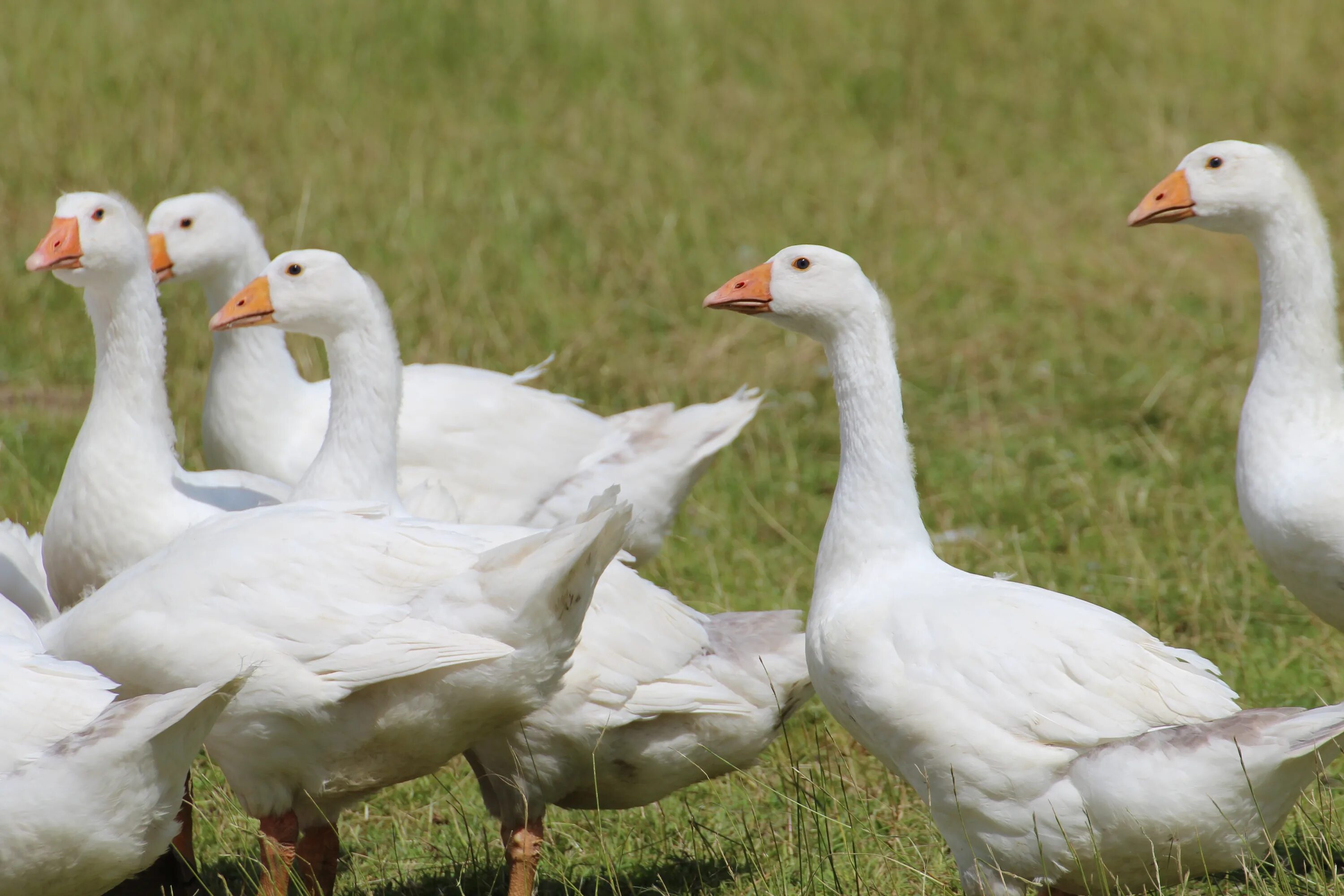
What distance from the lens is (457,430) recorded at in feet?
21.1

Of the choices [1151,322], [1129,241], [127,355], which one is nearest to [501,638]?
[127,355]

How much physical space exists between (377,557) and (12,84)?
322 inches

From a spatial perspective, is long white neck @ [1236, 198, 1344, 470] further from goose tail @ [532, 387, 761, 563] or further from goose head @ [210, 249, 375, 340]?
goose head @ [210, 249, 375, 340]

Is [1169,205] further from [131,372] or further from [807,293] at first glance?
[131,372]

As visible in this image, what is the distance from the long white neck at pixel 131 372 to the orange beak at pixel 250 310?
10.5 inches

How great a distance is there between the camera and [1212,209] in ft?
16.0

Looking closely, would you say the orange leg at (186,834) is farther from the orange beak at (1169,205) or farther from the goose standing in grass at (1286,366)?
the orange beak at (1169,205)

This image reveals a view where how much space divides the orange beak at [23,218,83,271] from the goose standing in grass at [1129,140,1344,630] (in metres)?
3.46

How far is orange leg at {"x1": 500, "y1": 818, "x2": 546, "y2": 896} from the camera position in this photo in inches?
161

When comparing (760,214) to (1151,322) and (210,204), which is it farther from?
(210,204)

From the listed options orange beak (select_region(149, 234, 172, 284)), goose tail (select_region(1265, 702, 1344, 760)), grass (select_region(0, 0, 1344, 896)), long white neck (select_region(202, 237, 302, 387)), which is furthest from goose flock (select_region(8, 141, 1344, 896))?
orange beak (select_region(149, 234, 172, 284))

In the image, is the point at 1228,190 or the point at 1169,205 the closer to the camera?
the point at 1228,190

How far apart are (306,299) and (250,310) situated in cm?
22

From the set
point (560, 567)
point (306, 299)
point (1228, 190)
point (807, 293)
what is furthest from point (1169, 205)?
point (306, 299)
